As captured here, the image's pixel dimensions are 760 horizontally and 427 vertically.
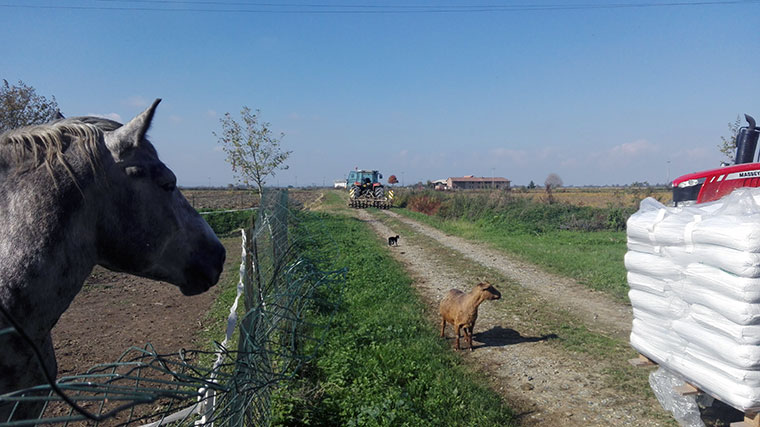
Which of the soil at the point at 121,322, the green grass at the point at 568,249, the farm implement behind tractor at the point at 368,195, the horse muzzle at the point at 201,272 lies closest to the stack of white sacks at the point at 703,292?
the horse muzzle at the point at 201,272

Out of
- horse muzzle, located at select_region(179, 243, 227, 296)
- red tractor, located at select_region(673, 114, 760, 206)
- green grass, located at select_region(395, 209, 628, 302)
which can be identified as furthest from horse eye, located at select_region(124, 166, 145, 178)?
green grass, located at select_region(395, 209, 628, 302)

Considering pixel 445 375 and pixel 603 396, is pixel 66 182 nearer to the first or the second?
pixel 445 375

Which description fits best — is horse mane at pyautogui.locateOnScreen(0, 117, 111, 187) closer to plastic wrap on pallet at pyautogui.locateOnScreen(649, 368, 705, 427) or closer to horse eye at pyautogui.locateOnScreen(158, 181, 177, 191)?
horse eye at pyautogui.locateOnScreen(158, 181, 177, 191)

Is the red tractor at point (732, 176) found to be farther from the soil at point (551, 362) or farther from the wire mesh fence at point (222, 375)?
the wire mesh fence at point (222, 375)

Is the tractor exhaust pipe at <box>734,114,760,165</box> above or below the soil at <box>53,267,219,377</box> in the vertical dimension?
above

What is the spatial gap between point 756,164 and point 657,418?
327cm

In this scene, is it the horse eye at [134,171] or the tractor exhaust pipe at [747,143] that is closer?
the horse eye at [134,171]

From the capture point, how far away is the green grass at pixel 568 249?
8273 millimetres

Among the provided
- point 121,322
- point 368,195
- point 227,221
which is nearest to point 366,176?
point 368,195

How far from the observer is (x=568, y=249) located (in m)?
11.7

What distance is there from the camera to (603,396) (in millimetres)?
4000

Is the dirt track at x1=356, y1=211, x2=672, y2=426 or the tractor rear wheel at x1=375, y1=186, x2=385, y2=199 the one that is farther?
the tractor rear wheel at x1=375, y1=186, x2=385, y2=199

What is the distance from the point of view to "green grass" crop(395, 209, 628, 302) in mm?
8273

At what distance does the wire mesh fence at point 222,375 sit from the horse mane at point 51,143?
589 mm
